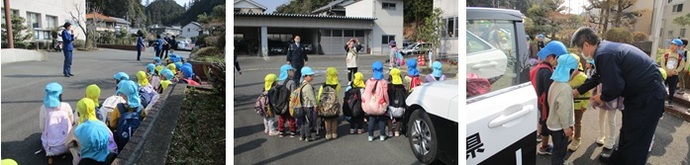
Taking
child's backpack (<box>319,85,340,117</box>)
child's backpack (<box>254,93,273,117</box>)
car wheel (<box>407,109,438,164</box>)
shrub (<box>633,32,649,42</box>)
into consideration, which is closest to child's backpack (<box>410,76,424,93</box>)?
car wheel (<box>407,109,438,164</box>)

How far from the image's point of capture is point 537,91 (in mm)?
1545

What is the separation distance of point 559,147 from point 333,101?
917mm

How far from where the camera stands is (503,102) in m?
1.59

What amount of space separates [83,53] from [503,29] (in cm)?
155

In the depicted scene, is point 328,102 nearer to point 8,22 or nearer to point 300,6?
point 300,6

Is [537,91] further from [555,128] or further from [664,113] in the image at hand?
[664,113]

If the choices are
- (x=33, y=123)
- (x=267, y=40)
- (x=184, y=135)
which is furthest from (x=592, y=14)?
(x=33, y=123)

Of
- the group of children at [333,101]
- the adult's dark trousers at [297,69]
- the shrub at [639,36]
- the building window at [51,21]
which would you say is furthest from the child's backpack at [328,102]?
the shrub at [639,36]

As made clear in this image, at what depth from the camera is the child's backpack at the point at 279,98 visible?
1354 mm

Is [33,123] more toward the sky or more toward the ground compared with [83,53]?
more toward the ground

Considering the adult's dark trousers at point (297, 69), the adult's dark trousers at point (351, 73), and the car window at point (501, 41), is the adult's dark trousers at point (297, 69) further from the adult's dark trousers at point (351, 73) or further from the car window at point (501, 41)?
the car window at point (501, 41)

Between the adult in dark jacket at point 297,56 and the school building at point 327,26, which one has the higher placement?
the school building at point 327,26

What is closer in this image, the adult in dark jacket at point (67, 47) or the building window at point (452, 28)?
the adult in dark jacket at point (67, 47)

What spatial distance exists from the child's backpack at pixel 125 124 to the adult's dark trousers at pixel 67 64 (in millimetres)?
200
